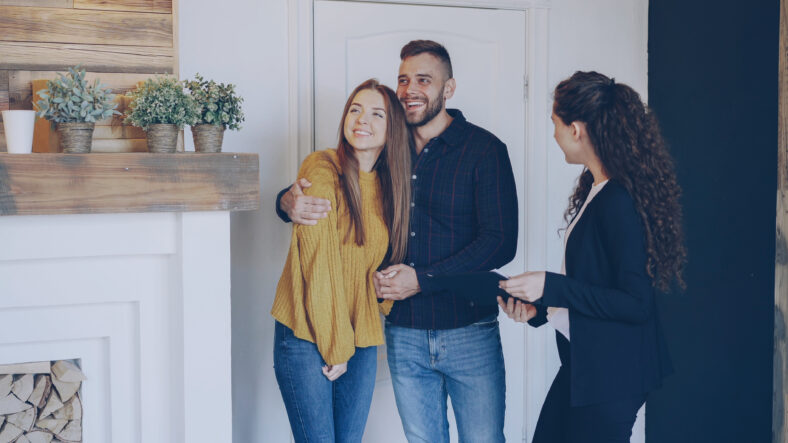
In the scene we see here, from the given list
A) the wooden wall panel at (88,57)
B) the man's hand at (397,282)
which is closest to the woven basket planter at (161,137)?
the wooden wall panel at (88,57)

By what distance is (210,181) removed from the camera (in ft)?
6.93

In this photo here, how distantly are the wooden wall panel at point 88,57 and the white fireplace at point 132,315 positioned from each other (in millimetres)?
505

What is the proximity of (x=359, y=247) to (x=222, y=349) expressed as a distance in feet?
1.66

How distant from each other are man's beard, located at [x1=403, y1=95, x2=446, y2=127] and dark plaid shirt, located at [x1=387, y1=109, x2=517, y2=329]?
2.9 inches

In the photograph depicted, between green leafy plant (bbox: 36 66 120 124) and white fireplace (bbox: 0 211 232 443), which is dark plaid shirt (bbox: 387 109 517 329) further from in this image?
green leafy plant (bbox: 36 66 120 124)

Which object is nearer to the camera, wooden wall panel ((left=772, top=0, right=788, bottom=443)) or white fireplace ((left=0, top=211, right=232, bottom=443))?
white fireplace ((left=0, top=211, right=232, bottom=443))

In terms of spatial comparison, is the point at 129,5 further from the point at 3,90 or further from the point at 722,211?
the point at 722,211

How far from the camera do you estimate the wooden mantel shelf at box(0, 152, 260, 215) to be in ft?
6.42

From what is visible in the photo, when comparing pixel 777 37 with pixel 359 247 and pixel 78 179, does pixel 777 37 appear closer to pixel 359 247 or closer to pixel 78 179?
pixel 359 247

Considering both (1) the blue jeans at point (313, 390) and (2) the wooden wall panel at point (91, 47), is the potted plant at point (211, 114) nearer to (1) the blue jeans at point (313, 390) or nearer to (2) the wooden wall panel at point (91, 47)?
(2) the wooden wall panel at point (91, 47)

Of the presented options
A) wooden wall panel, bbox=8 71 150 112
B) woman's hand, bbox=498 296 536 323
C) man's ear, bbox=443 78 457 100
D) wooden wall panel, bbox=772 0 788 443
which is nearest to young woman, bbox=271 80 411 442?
man's ear, bbox=443 78 457 100

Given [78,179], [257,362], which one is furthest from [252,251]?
[78,179]

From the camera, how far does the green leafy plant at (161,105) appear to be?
2.07m

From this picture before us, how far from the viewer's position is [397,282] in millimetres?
2309
